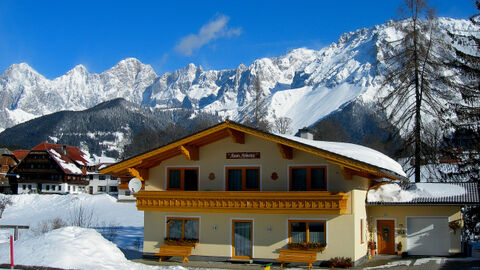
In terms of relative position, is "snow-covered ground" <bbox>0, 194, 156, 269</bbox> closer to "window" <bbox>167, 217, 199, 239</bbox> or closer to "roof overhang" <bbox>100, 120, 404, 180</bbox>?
"window" <bbox>167, 217, 199, 239</bbox>

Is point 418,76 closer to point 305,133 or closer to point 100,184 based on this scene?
point 305,133

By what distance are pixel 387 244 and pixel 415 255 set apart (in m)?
1.35

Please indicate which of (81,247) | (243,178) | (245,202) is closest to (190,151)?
(243,178)

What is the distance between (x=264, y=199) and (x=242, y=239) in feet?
7.42

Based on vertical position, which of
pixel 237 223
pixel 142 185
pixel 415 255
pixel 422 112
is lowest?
pixel 415 255

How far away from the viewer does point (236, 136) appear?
23.5 metres

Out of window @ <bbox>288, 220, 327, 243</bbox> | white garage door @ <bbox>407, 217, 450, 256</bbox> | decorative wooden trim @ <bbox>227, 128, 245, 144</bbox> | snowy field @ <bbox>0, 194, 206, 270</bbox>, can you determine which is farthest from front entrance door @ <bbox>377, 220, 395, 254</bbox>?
snowy field @ <bbox>0, 194, 206, 270</bbox>

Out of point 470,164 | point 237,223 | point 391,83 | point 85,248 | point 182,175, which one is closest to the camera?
point 85,248

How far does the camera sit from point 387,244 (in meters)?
25.4

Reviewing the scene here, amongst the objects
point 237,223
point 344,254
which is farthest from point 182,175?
point 344,254

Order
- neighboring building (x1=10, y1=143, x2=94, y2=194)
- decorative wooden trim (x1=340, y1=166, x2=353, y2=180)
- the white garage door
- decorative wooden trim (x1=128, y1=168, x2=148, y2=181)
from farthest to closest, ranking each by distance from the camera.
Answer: neighboring building (x1=10, y1=143, x2=94, y2=194), decorative wooden trim (x1=128, y1=168, x2=148, y2=181), the white garage door, decorative wooden trim (x1=340, y1=166, x2=353, y2=180)

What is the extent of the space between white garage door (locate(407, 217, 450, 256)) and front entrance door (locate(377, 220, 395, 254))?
28.7 inches

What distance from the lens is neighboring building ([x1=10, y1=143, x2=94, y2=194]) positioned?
299 feet

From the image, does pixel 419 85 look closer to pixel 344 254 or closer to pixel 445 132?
pixel 445 132
